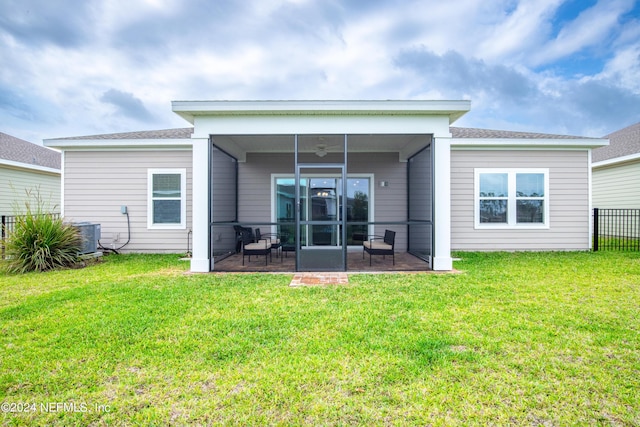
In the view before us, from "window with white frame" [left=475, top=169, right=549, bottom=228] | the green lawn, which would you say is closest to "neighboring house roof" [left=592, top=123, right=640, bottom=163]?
"window with white frame" [left=475, top=169, right=549, bottom=228]

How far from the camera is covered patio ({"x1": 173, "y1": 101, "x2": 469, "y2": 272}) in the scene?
5691mm

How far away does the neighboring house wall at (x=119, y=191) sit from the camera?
8.00m

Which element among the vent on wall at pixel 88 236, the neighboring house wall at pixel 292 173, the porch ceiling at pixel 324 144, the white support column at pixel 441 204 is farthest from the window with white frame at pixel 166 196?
the white support column at pixel 441 204

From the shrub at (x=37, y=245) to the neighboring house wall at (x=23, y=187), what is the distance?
3.68m

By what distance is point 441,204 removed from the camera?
19.1 feet

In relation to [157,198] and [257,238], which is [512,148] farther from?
[157,198]

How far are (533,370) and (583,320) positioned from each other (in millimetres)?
1597

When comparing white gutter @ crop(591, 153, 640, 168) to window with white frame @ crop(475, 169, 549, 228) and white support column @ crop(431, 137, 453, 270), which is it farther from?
white support column @ crop(431, 137, 453, 270)

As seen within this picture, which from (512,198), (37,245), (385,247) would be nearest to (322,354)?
(385,247)

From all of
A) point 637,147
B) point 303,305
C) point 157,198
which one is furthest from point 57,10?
point 637,147

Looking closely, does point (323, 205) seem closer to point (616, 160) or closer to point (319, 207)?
point (319, 207)

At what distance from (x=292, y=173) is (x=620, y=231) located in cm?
1152

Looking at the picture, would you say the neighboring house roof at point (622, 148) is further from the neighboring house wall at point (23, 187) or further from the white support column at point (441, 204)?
the neighboring house wall at point (23, 187)

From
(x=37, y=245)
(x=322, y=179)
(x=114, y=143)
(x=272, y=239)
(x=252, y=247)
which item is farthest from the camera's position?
(x=322, y=179)
